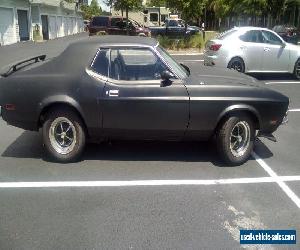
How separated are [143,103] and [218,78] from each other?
1179mm

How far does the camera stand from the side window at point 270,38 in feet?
35.7

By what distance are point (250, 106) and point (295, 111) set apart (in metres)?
3.35

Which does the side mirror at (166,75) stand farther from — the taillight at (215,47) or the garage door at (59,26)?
the garage door at (59,26)

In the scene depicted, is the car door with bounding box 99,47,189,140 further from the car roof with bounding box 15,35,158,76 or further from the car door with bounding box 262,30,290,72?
the car door with bounding box 262,30,290,72

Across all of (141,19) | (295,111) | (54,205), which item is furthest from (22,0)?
(54,205)

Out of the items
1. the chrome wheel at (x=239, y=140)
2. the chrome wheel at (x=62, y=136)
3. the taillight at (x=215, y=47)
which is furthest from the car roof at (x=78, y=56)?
the taillight at (x=215, y=47)

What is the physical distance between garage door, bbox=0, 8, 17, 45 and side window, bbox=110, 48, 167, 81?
23.1 m

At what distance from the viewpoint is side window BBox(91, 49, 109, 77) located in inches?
189

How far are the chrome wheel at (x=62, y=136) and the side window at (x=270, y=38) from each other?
794cm

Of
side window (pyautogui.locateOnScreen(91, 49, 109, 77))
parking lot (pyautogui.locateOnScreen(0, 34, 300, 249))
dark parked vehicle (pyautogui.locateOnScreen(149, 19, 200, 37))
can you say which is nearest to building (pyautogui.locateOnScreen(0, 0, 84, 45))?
dark parked vehicle (pyautogui.locateOnScreen(149, 19, 200, 37))

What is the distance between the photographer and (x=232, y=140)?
4.98 m

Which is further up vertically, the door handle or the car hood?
the car hood

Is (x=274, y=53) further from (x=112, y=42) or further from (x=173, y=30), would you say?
(x=173, y=30)

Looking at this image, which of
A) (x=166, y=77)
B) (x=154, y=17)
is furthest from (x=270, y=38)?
(x=154, y=17)
